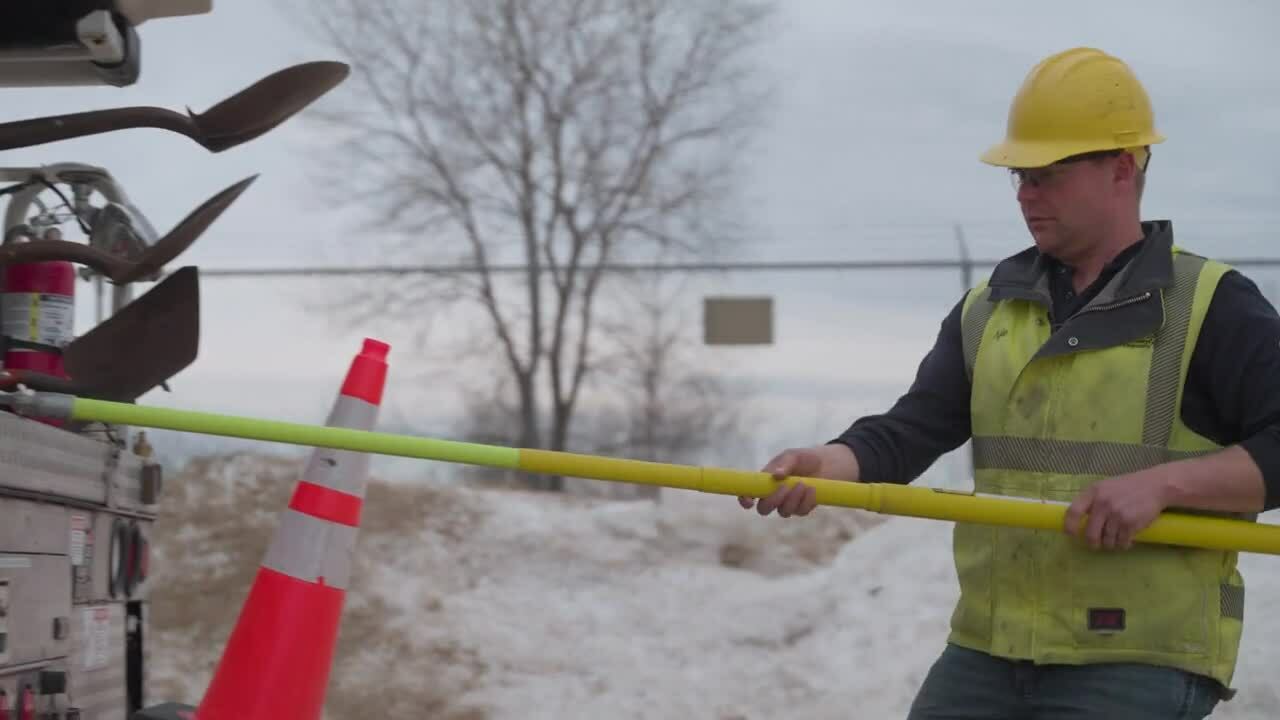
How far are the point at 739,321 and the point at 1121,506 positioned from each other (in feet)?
24.9

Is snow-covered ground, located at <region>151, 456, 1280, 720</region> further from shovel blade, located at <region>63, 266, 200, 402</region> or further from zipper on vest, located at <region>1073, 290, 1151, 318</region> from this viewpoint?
zipper on vest, located at <region>1073, 290, 1151, 318</region>

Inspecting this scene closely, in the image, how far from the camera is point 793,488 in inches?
121

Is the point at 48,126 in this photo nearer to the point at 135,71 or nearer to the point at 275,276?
the point at 135,71

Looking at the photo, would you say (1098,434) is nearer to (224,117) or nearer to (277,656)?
(224,117)

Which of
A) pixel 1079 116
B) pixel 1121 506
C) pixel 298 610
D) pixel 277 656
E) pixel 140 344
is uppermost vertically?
pixel 1079 116

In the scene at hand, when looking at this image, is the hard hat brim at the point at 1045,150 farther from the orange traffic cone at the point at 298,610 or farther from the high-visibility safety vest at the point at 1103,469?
the orange traffic cone at the point at 298,610

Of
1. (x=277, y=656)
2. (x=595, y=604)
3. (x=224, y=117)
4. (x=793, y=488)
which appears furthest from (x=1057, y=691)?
(x=595, y=604)

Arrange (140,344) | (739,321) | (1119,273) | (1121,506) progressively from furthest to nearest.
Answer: (739,321), (140,344), (1119,273), (1121,506)

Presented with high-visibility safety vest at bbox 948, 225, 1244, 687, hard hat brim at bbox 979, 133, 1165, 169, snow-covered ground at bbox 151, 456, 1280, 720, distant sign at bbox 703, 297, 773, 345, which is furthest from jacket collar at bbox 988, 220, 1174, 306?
distant sign at bbox 703, 297, 773, 345

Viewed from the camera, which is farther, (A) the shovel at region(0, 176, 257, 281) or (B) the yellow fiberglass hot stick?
(A) the shovel at region(0, 176, 257, 281)

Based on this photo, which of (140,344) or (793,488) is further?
(140,344)

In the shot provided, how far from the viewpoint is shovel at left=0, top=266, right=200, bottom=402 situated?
383 centimetres

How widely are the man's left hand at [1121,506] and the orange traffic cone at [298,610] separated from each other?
257cm

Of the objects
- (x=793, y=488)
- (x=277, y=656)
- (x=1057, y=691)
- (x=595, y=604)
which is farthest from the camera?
(x=595, y=604)
